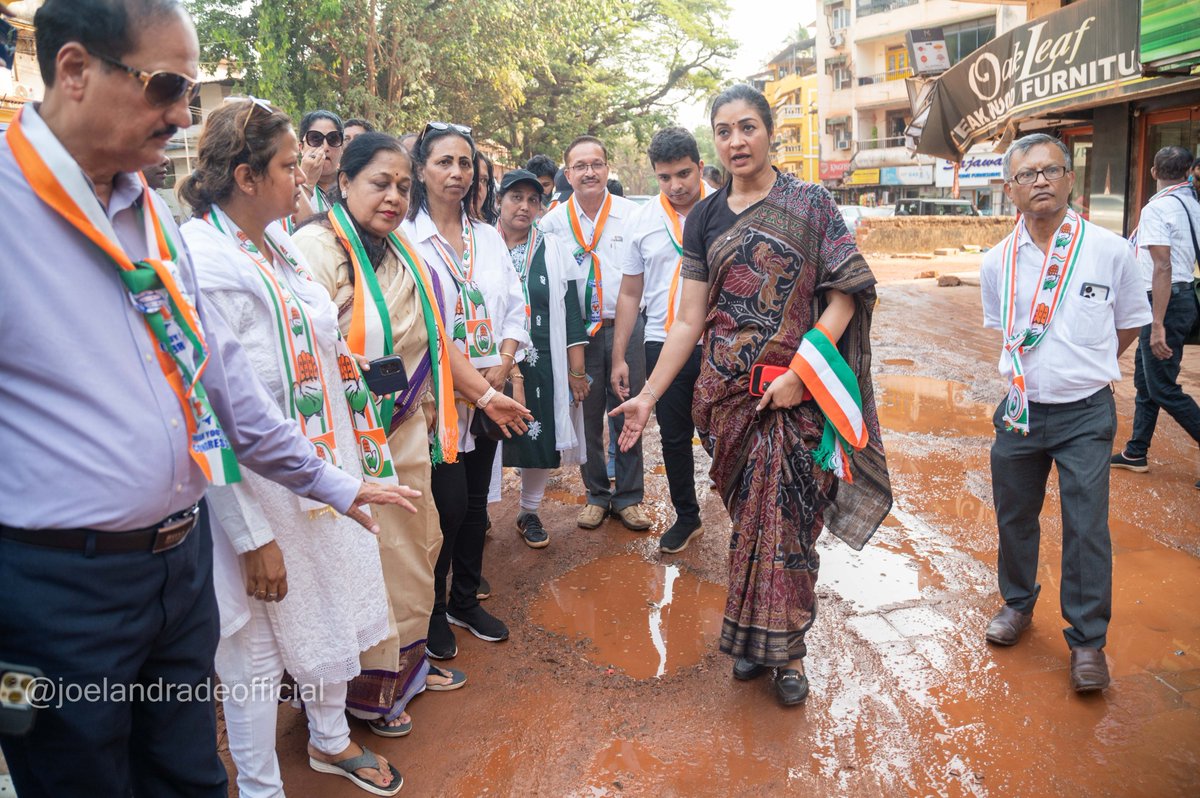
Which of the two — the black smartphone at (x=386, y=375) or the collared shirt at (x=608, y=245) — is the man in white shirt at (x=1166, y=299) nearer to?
the collared shirt at (x=608, y=245)

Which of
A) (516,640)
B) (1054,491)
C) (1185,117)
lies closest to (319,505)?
(516,640)

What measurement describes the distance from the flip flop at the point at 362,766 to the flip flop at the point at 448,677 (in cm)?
54

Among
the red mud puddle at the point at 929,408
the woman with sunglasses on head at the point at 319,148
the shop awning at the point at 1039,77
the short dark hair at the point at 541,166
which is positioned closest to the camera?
the woman with sunglasses on head at the point at 319,148

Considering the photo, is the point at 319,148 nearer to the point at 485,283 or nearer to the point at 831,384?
the point at 485,283

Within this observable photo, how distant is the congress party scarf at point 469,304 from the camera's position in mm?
3418

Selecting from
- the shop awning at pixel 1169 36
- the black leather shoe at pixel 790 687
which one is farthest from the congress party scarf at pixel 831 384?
the shop awning at pixel 1169 36

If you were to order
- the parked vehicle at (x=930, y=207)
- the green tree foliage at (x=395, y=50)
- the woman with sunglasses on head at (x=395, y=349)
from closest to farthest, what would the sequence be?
the woman with sunglasses on head at (x=395, y=349) < the green tree foliage at (x=395, y=50) < the parked vehicle at (x=930, y=207)

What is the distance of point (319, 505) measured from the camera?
7.63 ft

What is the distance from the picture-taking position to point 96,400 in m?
1.50

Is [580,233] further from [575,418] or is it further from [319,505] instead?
[319,505]

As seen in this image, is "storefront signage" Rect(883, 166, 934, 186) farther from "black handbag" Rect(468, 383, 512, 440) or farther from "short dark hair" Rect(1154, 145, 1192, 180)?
"black handbag" Rect(468, 383, 512, 440)

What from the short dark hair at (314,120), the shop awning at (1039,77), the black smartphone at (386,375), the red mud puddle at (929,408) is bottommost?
the red mud puddle at (929,408)

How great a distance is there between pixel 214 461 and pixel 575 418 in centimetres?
326

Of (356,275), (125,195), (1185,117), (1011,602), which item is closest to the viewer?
(125,195)
